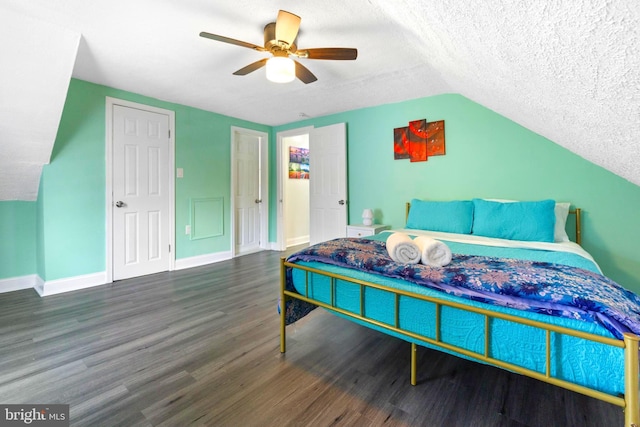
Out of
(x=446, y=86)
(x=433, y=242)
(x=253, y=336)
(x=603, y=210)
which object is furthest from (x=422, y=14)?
(x=603, y=210)

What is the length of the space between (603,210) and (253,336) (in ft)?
11.0

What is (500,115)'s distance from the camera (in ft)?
10.2

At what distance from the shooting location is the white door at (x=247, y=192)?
4883 millimetres

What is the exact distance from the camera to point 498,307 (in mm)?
1171

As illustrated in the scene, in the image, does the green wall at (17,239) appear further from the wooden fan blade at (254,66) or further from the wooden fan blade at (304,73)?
the wooden fan blade at (304,73)

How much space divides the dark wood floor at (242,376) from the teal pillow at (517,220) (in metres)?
1.31

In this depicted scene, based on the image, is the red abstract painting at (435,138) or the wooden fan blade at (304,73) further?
the red abstract painting at (435,138)

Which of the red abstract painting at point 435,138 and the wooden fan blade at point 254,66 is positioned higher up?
the wooden fan blade at point 254,66

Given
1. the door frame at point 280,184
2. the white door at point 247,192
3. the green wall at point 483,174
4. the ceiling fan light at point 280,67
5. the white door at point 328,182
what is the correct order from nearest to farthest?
1. the ceiling fan light at point 280,67
2. the green wall at point 483,174
3. the white door at point 328,182
4. the white door at point 247,192
5. the door frame at point 280,184

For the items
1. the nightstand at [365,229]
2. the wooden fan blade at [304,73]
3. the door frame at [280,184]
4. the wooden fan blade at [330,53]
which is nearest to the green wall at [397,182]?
the nightstand at [365,229]

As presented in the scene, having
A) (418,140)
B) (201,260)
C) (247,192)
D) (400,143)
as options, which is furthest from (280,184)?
(418,140)

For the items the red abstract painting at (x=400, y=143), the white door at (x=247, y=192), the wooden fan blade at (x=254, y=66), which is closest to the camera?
the wooden fan blade at (x=254, y=66)

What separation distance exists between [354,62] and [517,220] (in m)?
2.09

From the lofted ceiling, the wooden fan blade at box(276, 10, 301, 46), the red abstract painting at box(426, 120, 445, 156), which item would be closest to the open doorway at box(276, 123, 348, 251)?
the lofted ceiling
